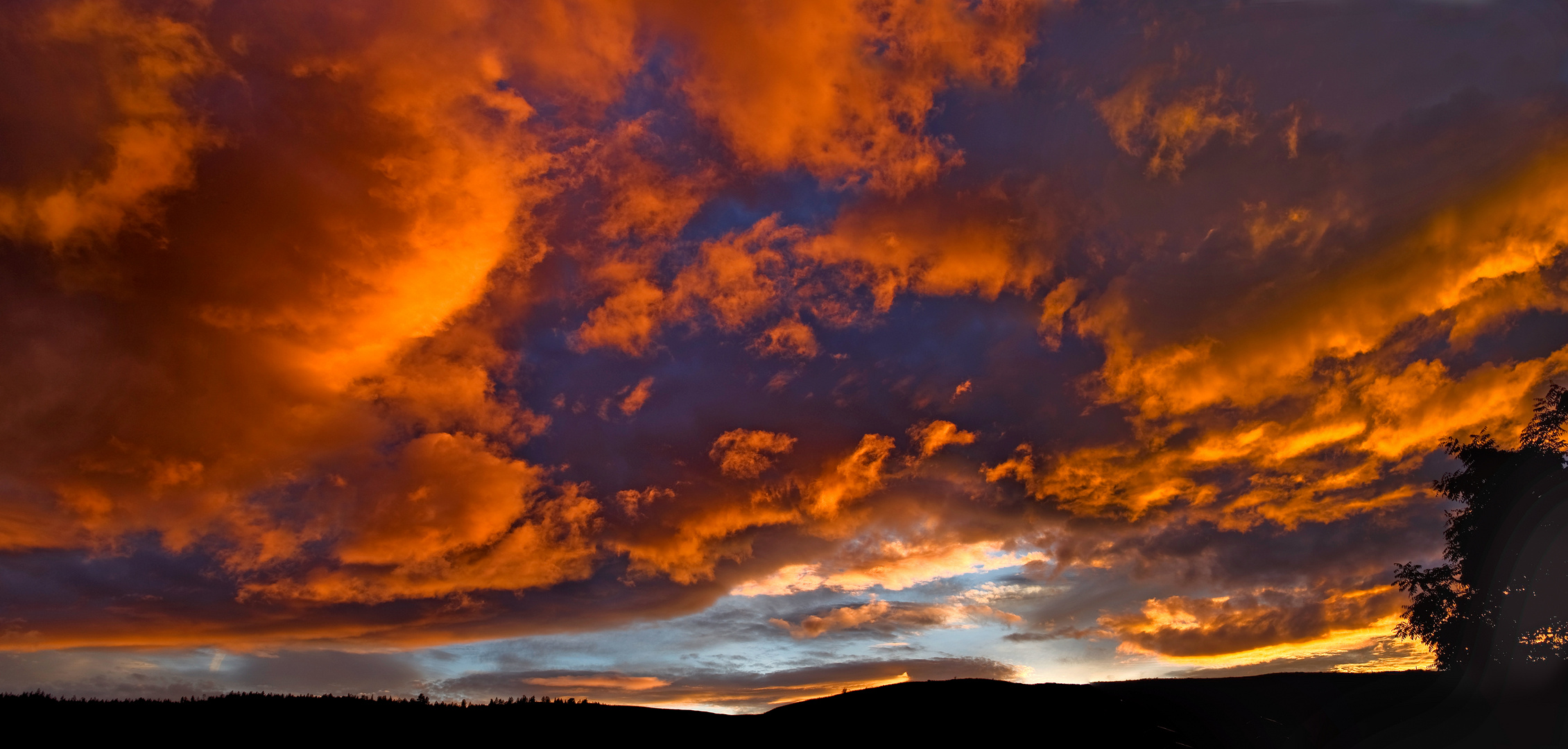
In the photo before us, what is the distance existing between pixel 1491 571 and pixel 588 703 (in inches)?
2351

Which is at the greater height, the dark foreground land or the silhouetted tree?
the silhouetted tree

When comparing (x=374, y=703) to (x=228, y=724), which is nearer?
(x=228, y=724)

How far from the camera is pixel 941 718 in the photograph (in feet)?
157

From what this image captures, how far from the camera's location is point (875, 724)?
158 feet

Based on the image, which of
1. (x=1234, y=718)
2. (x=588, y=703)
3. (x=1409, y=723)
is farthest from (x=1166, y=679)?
(x=588, y=703)

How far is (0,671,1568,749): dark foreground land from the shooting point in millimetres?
39094

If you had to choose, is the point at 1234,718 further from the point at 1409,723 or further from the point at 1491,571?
the point at 1491,571

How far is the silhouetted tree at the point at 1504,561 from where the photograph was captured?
140ft

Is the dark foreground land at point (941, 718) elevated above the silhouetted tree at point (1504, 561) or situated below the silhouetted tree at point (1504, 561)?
below

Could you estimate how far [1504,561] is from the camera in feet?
144

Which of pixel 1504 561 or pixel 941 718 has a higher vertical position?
pixel 1504 561

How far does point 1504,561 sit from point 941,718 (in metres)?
35.9

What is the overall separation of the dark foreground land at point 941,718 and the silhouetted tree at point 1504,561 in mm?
2917

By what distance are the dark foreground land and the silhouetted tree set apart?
2.92 m
